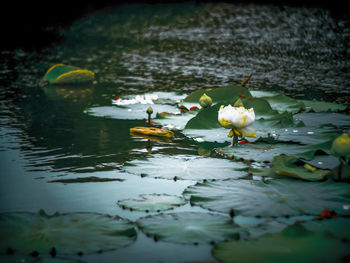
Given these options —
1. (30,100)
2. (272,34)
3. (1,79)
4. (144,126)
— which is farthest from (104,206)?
(272,34)

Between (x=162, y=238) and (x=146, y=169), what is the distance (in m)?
0.58

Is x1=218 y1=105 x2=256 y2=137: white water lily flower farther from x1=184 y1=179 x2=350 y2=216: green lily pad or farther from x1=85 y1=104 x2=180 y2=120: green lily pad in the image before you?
x1=85 y1=104 x2=180 y2=120: green lily pad

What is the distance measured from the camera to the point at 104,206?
1396 millimetres

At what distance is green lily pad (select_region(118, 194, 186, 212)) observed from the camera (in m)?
1.34

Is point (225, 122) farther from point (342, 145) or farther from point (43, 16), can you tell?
point (43, 16)

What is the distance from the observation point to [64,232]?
1.17 meters

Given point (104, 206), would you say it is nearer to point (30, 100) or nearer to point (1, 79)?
point (30, 100)

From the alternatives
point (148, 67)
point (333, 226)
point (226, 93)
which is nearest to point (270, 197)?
point (333, 226)

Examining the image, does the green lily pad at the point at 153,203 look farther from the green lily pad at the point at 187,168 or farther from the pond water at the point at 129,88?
the green lily pad at the point at 187,168

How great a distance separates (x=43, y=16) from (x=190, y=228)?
1044 cm

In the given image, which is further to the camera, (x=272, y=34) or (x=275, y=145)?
(x=272, y=34)

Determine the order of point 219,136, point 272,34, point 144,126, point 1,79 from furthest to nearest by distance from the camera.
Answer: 1. point 272,34
2. point 1,79
3. point 144,126
4. point 219,136

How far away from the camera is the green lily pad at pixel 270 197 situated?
1308 mm

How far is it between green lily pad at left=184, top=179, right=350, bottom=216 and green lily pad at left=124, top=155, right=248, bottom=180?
0.12m
